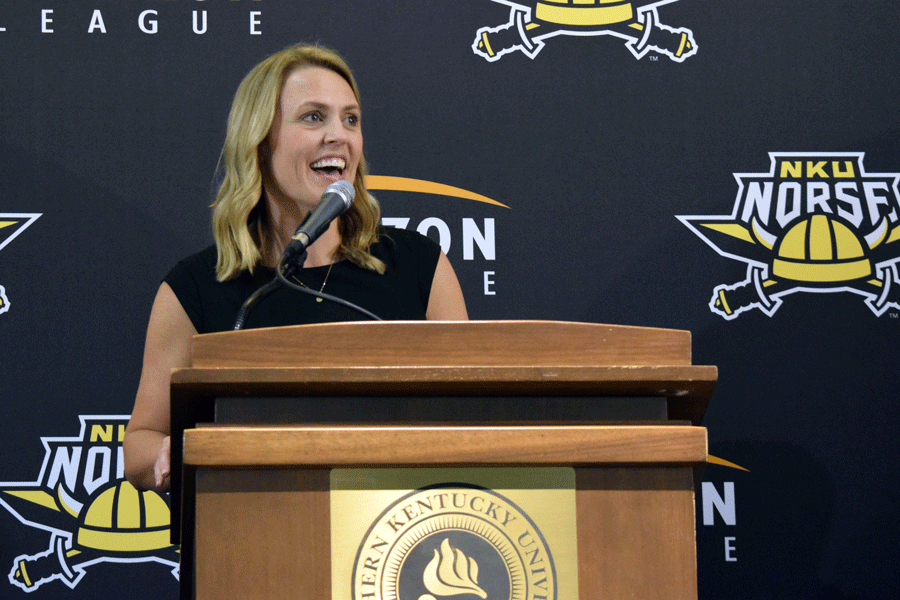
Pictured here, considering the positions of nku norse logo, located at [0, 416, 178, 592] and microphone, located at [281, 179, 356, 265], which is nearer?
microphone, located at [281, 179, 356, 265]

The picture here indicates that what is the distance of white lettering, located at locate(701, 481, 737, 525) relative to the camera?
7.43 feet

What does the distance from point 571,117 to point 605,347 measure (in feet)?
5.15

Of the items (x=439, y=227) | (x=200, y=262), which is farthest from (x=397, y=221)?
(x=200, y=262)

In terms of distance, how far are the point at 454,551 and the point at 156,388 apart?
903 mm

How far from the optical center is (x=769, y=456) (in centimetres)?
229

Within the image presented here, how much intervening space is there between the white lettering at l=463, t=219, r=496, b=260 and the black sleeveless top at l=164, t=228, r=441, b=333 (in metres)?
0.42

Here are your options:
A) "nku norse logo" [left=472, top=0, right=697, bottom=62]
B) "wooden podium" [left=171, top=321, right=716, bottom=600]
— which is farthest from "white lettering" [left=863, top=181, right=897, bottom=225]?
"wooden podium" [left=171, top=321, right=716, bottom=600]

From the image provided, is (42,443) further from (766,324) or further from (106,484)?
(766,324)

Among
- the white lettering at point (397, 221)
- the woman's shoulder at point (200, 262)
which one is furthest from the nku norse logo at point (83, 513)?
the white lettering at point (397, 221)

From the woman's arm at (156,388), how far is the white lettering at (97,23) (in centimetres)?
97

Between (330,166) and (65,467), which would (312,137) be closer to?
(330,166)

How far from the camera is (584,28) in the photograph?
245 cm

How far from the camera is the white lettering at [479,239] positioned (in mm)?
2355

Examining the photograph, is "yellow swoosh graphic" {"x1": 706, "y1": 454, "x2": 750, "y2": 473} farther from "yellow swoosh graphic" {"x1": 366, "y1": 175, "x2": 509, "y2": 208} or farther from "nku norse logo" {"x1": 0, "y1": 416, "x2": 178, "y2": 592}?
"nku norse logo" {"x1": 0, "y1": 416, "x2": 178, "y2": 592}
